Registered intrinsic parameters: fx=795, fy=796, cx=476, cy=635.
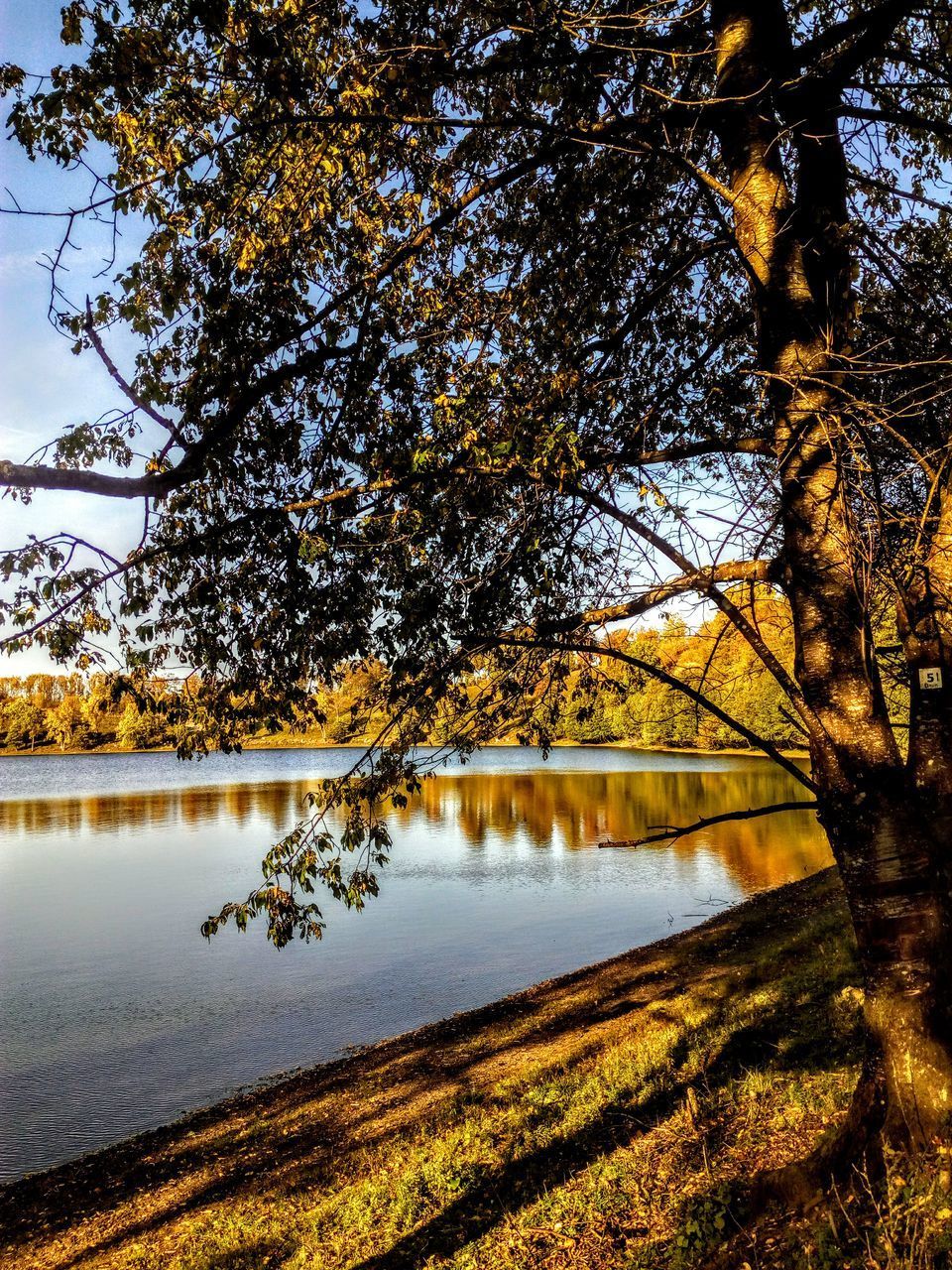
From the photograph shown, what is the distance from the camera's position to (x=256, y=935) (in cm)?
1936

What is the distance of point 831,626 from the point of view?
12.1 ft

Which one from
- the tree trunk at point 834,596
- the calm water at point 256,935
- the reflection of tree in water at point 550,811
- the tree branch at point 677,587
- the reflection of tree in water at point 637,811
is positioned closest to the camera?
the tree trunk at point 834,596

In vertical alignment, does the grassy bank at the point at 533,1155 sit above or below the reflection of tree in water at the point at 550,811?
above

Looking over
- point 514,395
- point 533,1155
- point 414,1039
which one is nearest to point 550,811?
point 414,1039

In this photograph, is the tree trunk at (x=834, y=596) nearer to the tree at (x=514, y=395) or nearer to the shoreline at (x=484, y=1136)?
the tree at (x=514, y=395)

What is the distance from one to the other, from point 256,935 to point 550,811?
20.4m

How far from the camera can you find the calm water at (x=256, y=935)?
1160 cm

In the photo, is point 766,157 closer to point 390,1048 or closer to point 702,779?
point 390,1048

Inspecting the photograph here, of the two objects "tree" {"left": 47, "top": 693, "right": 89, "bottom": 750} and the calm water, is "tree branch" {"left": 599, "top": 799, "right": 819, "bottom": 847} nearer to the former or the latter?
"tree" {"left": 47, "top": 693, "right": 89, "bottom": 750}

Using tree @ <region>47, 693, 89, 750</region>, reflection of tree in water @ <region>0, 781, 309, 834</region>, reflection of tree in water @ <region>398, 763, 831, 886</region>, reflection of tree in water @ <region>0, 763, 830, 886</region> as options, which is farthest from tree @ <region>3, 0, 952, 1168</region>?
reflection of tree in water @ <region>0, 781, 309, 834</region>

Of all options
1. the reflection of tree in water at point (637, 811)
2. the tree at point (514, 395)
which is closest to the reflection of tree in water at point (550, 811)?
the reflection of tree in water at point (637, 811)

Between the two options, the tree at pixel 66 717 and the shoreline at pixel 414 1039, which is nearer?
the shoreline at pixel 414 1039

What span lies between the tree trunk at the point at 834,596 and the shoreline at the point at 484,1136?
196 cm

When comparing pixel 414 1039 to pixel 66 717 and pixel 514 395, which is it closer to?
pixel 514 395
